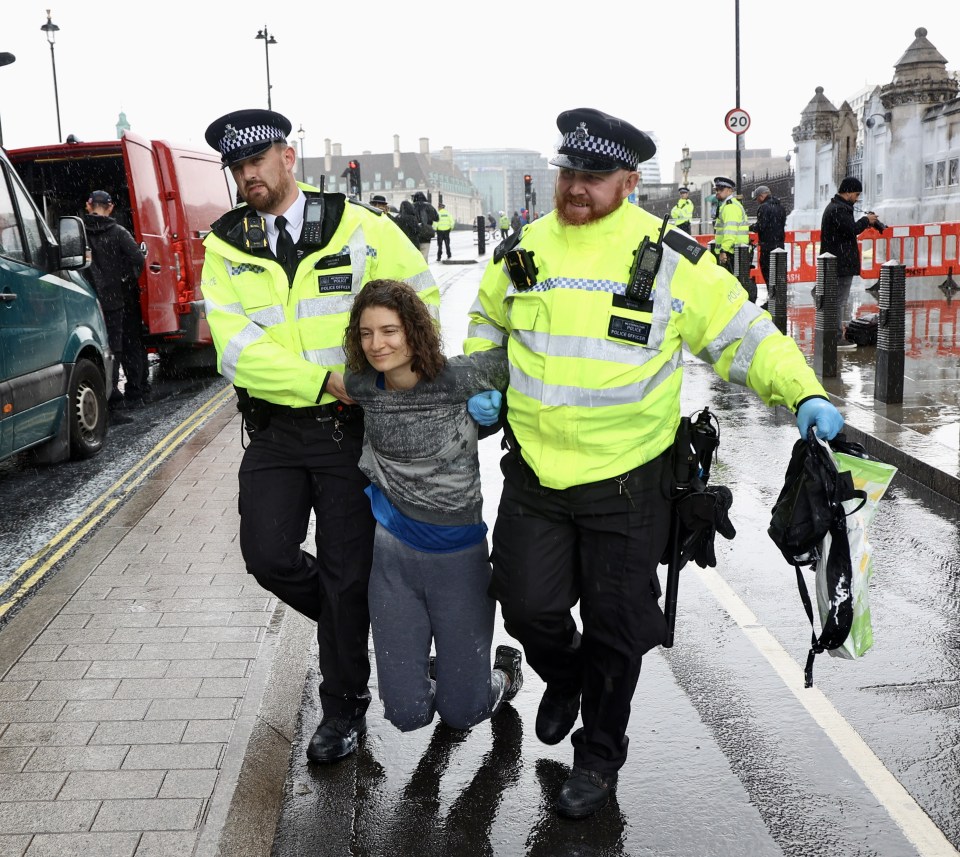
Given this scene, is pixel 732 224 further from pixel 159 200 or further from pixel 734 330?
pixel 734 330

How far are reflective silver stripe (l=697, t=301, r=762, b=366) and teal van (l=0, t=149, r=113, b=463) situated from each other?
18.1 ft

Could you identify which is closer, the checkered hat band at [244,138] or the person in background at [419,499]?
the person in background at [419,499]

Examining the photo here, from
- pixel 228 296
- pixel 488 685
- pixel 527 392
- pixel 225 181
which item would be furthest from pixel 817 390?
pixel 225 181

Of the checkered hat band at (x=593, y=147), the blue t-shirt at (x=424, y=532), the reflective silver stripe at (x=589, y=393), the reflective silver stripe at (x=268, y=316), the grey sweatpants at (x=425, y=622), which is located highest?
the checkered hat band at (x=593, y=147)

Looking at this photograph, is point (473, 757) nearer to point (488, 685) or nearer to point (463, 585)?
point (488, 685)

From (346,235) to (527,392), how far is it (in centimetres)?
85

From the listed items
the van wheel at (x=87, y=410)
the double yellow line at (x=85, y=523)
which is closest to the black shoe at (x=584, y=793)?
the double yellow line at (x=85, y=523)

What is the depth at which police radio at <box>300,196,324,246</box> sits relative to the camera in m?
3.80

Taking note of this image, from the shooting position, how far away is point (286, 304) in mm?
3816

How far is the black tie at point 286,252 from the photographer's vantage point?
12.5 ft

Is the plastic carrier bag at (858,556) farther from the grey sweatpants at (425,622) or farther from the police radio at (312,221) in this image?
the police radio at (312,221)

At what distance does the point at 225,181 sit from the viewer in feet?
47.6

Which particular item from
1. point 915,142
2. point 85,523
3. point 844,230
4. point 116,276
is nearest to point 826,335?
point 844,230

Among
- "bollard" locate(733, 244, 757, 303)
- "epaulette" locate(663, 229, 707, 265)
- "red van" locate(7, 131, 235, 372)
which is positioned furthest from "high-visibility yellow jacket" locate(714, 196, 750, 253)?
"epaulette" locate(663, 229, 707, 265)
